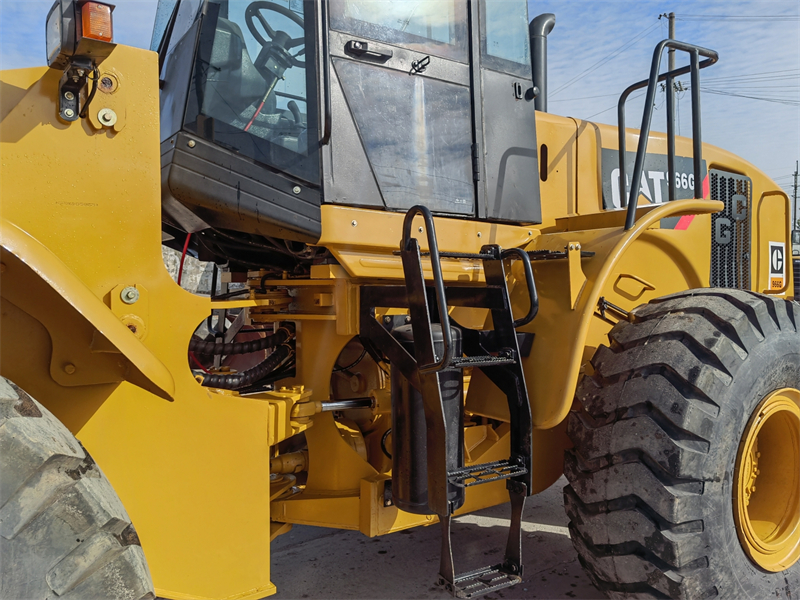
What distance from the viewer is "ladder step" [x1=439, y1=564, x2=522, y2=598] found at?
7.41 feet

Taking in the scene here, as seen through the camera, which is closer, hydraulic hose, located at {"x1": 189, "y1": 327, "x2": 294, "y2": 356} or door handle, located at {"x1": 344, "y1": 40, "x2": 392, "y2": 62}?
door handle, located at {"x1": 344, "y1": 40, "x2": 392, "y2": 62}

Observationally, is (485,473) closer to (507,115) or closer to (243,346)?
(243,346)

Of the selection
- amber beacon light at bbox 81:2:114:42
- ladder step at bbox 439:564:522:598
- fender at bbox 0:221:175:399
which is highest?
amber beacon light at bbox 81:2:114:42

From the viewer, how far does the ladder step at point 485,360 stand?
228 cm

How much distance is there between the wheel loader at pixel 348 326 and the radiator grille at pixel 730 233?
0.96m

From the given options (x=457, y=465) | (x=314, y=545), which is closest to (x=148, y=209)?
(x=457, y=465)

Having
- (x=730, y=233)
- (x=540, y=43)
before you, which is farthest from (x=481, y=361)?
(x=730, y=233)

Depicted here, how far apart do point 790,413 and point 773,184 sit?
2.46 meters

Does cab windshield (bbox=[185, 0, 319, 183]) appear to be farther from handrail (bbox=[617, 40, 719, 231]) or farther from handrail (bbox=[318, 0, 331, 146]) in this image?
handrail (bbox=[617, 40, 719, 231])

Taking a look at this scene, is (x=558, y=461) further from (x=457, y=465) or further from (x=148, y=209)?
(x=148, y=209)

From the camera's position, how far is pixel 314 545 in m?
3.78

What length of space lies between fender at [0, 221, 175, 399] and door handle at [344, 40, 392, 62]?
1328 millimetres

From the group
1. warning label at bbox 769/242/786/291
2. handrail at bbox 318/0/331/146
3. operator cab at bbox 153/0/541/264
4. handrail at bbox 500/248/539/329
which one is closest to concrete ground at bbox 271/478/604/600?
handrail at bbox 500/248/539/329

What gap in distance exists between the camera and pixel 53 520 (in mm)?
1635
